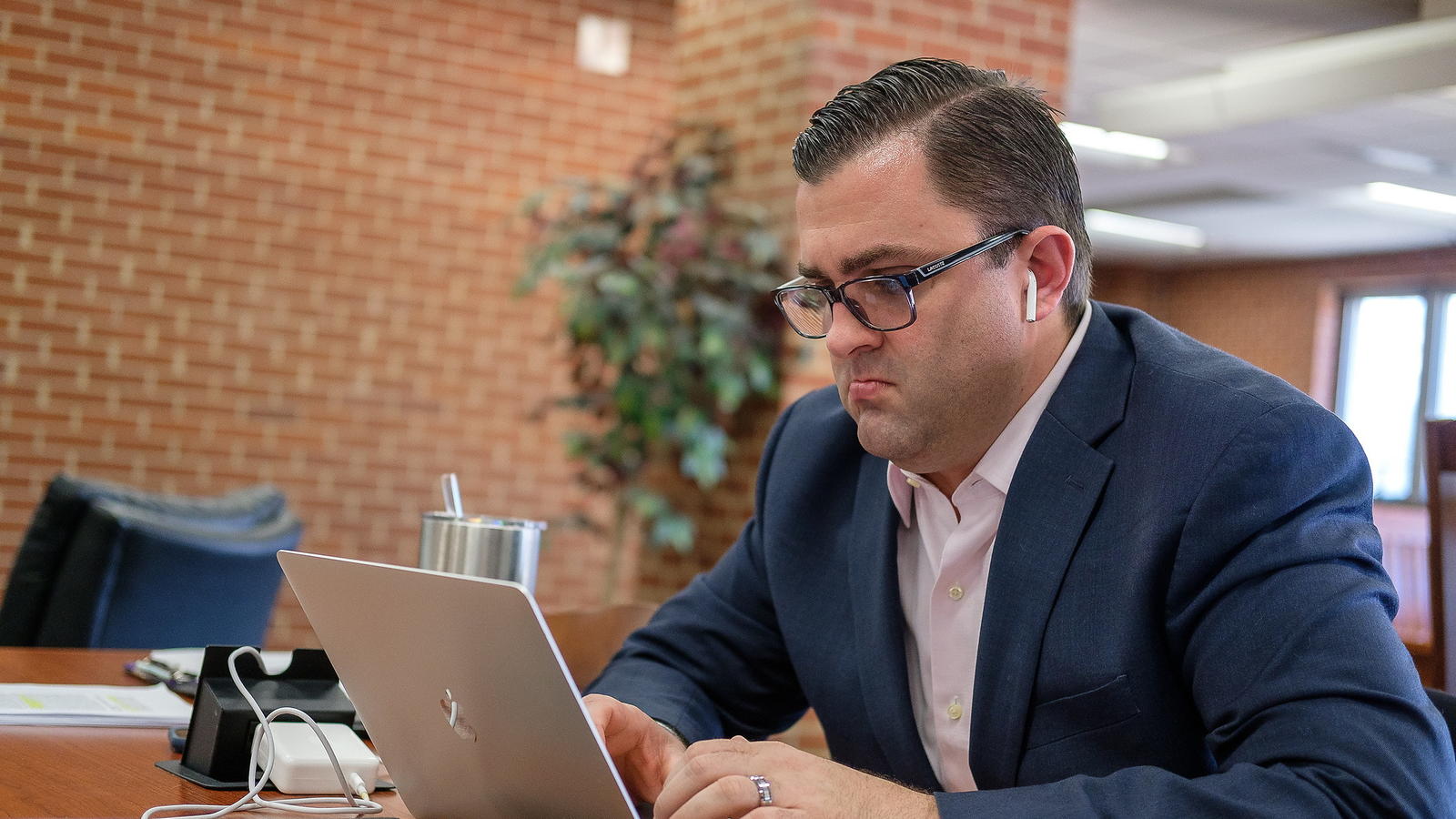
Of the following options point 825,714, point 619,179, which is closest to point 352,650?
point 825,714

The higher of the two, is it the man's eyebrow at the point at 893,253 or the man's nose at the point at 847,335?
the man's eyebrow at the point at 893,253

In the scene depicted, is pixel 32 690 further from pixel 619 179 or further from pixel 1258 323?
pixel 1258 323

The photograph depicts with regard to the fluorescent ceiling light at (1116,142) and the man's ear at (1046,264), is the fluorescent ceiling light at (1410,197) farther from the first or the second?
the man's ear at (1046,264)

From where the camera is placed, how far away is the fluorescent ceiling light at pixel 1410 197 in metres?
8.45

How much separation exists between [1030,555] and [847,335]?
0.27 metres

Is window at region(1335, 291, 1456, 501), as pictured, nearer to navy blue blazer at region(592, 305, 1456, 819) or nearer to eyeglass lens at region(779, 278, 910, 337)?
navy blue blazer at region(592, 305, 1456, 819)

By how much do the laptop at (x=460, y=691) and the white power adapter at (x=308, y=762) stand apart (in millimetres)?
70

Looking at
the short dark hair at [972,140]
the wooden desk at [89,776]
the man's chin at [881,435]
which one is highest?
the short dark hair at [972,140]

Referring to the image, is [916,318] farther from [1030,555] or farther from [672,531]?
[672,531]

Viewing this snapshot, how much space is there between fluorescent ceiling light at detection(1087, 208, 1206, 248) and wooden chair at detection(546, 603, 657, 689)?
843 cm

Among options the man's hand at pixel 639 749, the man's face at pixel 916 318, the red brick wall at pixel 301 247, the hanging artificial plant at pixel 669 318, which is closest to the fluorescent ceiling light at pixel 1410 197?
the red brick wall at pixel 301 247

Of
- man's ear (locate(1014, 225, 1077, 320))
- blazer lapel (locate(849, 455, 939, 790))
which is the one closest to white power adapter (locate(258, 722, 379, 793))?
blazer lapel (locate(849, 455, 939, 790))

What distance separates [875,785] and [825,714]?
0.51 metres

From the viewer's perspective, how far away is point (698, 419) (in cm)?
398
